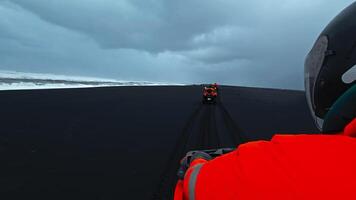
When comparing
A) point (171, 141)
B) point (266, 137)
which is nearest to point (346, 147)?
point (171, 141)

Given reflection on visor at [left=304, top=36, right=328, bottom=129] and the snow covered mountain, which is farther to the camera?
the snow covered mountain

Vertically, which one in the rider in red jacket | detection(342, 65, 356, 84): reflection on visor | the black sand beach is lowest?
the black sand beach

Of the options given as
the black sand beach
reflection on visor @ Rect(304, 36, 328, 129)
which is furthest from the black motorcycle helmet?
the black sand beach

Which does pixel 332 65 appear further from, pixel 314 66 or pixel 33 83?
pixel 33 83

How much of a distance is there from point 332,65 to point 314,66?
0.67ft

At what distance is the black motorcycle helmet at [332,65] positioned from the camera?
61.6 inches

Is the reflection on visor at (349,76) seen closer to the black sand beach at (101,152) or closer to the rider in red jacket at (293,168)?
the rider in red jacket at (293,168)

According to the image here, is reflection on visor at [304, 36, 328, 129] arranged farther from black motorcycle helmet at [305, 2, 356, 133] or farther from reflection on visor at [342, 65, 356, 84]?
reflection on visor at [342, 65, 356, 84]

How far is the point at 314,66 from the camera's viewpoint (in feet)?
Result: 6.20

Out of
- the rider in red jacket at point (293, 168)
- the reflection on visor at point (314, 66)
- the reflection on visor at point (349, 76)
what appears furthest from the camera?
the reflection on visor at point (314, 66)

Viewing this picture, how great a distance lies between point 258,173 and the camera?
1.02 m

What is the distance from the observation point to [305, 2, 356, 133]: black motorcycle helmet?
5.13ft

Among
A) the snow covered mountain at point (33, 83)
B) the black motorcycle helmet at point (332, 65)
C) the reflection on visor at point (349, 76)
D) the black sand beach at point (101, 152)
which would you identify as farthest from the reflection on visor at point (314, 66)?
the snow covered mountain at point (33, 83)

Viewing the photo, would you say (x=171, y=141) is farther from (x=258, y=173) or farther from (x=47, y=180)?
(x=258, y=173)
